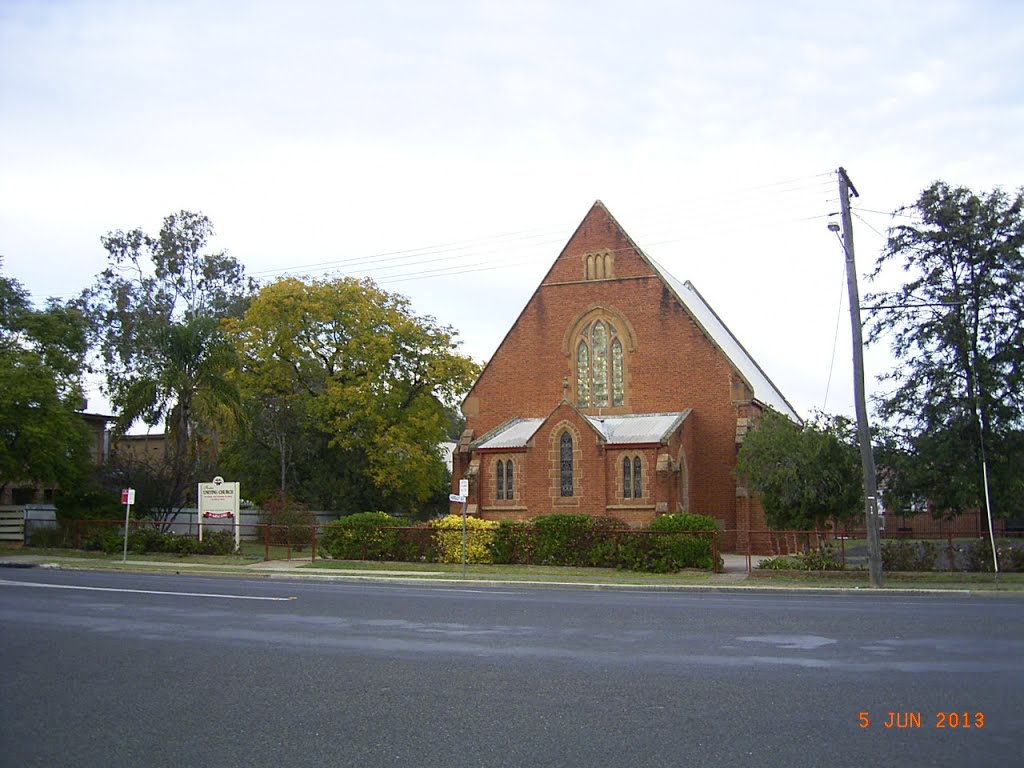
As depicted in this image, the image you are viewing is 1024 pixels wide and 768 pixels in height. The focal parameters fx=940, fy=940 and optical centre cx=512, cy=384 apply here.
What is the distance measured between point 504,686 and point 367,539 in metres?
22.2

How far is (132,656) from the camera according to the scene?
435 inches

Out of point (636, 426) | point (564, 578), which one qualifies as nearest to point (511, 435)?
point (636, 426)

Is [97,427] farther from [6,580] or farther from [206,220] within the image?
[6,580]

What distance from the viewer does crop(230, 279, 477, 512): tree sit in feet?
146

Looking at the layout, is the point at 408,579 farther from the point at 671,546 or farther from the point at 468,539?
the point at 671,546

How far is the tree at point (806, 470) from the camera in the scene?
3138 centimetres

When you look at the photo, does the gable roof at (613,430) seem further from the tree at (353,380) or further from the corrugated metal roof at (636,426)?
the tree at (353,380)

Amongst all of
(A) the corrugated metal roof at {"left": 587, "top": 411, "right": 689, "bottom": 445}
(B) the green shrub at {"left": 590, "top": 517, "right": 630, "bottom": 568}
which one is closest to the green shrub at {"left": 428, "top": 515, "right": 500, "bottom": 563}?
(B) the green shrub at {"left": 590, "top": 517, "right": 630, "bottom": 568}

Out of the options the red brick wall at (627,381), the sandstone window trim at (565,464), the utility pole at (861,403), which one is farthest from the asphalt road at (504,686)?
the sandstone window trim at (565,464)

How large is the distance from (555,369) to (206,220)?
2882 cm

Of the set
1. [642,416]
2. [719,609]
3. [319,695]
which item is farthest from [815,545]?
[319,695]

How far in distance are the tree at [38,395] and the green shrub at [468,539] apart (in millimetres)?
14862
